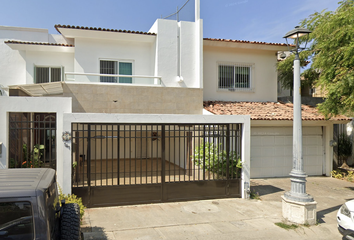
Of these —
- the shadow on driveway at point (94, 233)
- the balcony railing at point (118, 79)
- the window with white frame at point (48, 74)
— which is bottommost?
the shadow on driveway at point (94, 233)

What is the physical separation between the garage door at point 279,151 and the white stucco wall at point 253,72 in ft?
8.85

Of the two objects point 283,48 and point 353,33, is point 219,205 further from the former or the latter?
point 283,48

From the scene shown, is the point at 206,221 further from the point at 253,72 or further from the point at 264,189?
the point at 253,72

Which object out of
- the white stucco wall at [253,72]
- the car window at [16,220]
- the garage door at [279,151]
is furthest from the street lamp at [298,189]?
the white stucco wall at [253,72]

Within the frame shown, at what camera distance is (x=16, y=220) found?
2.82 metres

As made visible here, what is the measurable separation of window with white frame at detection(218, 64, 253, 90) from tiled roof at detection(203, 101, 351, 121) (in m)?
1.20

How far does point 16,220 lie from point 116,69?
1092 centimetres

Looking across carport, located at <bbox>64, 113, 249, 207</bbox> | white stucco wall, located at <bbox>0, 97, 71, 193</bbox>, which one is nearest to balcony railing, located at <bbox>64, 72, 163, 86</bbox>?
white stucco wall, located at <bbox>0, 97, 71, 193</bbox>

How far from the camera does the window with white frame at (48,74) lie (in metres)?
13.2

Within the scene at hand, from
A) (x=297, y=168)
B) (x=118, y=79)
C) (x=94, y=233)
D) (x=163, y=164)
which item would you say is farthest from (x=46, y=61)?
(x=297, y=168)

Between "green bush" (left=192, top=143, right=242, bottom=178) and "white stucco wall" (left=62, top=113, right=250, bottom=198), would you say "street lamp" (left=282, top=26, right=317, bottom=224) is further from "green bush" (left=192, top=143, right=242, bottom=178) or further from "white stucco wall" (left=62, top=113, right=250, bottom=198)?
"green bush" (left=192, top=143, right=242, bottom=178)

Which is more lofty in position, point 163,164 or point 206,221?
point 163,164

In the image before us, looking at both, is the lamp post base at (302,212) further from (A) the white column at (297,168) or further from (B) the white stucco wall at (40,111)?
(B) the white stucco wall at (40,111)

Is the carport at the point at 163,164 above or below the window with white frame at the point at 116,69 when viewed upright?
below
